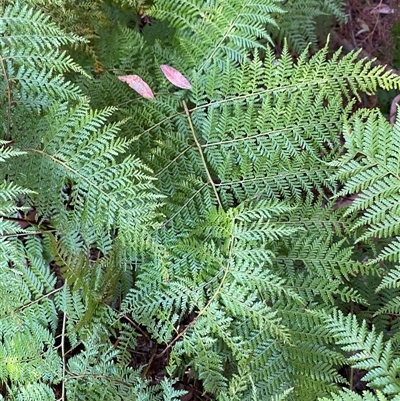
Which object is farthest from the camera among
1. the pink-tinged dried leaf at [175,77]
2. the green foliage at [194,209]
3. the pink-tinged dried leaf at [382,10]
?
the pink-tinged dried leaf at [382,10]

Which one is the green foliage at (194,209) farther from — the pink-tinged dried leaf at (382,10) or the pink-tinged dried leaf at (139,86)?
the pink-tinged dried leaf at (382,10)

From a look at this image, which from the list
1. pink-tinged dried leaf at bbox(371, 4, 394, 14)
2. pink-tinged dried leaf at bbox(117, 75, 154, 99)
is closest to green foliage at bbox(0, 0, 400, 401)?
pink-tinged dried leaf at bbox(117, 75, 154, 99)

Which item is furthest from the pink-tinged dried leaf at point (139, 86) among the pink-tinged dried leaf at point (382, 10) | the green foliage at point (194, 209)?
the pink-tinged dried leaf at point (382, 10)

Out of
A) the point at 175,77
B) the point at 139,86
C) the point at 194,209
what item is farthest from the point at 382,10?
the point at 194,209

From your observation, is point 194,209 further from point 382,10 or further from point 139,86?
point 382,10

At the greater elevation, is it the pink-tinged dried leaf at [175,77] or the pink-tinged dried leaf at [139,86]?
Answer: the pink-tinged dried leaf at [175,77]

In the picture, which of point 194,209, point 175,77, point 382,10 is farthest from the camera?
point 382,10

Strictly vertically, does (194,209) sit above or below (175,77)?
below
